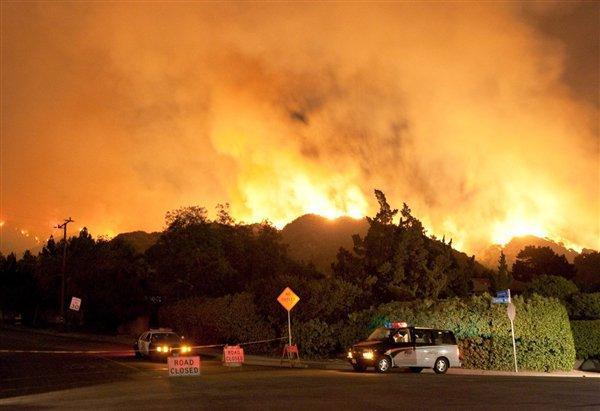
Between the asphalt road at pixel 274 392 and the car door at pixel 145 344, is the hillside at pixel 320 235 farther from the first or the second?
the asphalt road at pixel 274 392

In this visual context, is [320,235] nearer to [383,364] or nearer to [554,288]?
[554,288]

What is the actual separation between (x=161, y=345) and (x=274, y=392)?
59.8 ft

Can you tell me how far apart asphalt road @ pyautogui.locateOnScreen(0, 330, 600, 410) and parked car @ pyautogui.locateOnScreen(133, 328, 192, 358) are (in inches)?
337

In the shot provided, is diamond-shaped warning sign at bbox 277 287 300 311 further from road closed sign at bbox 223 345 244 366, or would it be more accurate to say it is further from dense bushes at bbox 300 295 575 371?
dense bushes at bbox 300 295 575 371

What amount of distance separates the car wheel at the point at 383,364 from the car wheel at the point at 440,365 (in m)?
1.72

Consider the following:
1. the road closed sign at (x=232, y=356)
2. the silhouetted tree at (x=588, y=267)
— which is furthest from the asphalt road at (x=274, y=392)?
the silhouetted tree at (x=588, y=267)

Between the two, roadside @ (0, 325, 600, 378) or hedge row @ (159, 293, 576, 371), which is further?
hedge row @ (159, 293, 576, 371)

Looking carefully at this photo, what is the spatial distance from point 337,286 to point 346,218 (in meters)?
71.1

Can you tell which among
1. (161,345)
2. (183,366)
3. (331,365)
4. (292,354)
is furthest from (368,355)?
(161,345)

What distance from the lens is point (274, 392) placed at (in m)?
16.8

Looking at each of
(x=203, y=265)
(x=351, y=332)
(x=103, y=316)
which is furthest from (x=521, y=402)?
(x=103, y=316)

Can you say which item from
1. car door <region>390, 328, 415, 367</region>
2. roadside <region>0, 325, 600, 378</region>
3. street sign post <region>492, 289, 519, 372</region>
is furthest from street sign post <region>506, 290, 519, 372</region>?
car door <region>390, 328, 415, 367</region>

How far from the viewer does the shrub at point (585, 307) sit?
3381 centimetres

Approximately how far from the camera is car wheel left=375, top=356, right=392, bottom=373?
24984 mm
